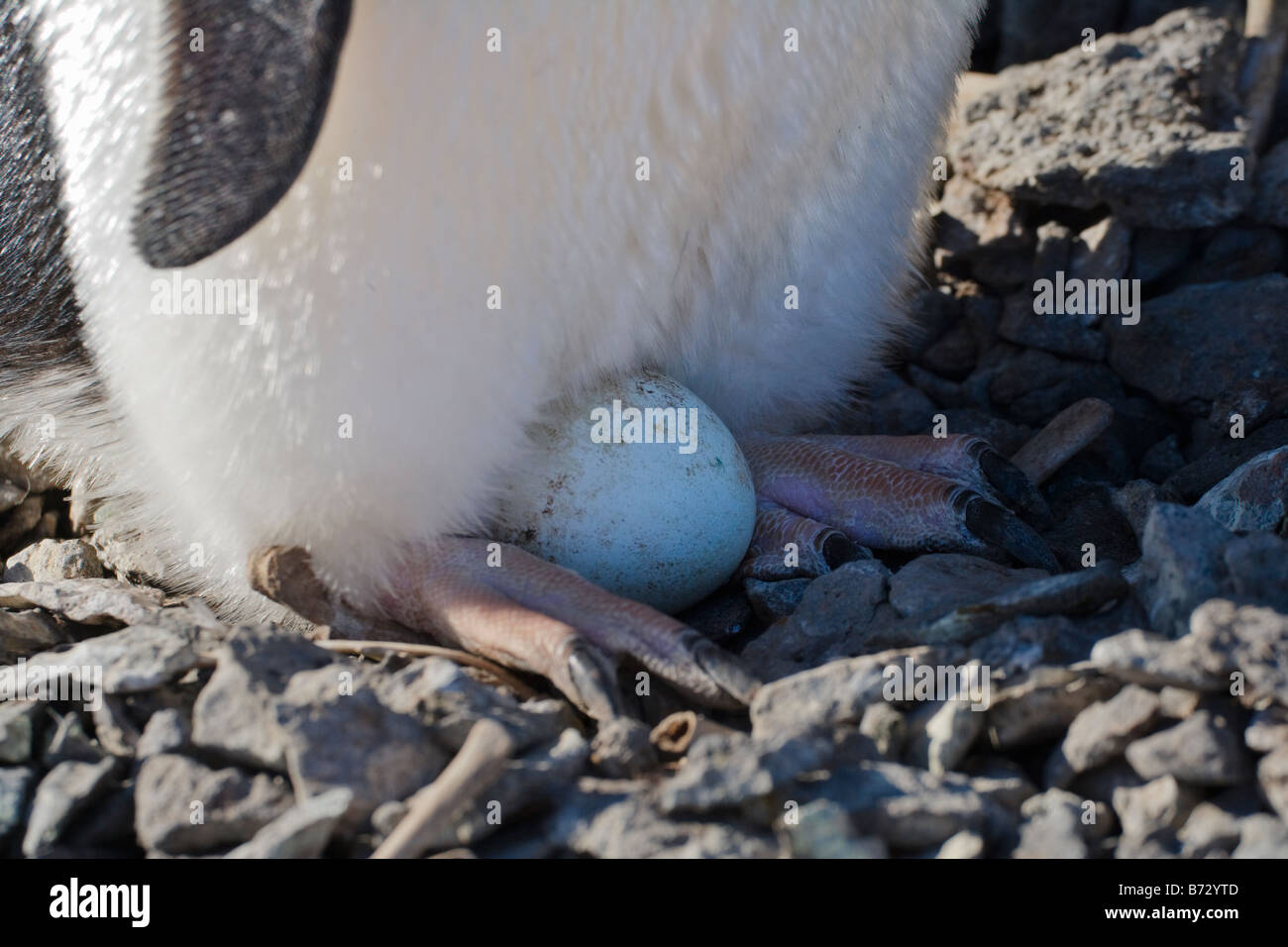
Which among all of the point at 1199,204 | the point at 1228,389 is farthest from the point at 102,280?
the point at 1199,204

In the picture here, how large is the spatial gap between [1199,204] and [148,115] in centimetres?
170

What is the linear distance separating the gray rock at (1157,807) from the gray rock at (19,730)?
101 cm

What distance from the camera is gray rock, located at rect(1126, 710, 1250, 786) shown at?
112cm

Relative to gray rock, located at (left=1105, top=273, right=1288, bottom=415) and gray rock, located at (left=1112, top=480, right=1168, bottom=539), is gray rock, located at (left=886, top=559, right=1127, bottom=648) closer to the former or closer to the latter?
gray rock, located at (left=1112, top=480, right=1168, bottom=539)

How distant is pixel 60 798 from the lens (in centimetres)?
122

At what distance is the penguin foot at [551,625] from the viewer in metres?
1.39

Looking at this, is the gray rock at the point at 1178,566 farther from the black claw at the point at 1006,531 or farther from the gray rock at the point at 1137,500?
the gray rock at the point at 1137,500

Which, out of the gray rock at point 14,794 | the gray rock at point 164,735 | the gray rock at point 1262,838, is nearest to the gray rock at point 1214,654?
the gray rock at point 1262,838

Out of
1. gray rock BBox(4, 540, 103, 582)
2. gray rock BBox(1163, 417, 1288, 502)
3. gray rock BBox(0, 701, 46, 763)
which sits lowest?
gray rock BBox(0, 701, 46, 763)

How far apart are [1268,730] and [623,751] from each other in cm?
53

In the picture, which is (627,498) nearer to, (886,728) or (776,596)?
(776,596)

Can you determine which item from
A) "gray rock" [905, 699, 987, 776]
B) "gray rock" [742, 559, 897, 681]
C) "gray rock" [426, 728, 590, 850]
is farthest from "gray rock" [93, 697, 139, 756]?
"gray rock" [905, 699, 987, 776]

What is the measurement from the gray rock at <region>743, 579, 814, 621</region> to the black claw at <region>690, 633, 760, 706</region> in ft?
0.92

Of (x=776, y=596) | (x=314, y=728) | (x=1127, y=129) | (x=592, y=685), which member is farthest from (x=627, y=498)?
(x=1127, y=129)
